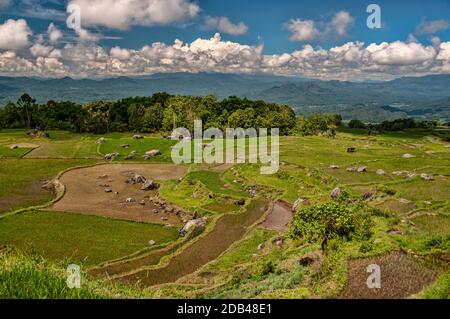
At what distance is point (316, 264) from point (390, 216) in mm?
13907

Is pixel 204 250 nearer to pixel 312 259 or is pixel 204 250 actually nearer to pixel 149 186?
pixel 312 259

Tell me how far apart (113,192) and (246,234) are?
24887mm

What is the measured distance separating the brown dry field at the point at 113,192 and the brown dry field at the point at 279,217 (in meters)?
9.84

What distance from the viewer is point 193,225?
3891 centimetres

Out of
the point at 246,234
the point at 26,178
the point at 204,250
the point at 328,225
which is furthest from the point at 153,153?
the point at 328,225

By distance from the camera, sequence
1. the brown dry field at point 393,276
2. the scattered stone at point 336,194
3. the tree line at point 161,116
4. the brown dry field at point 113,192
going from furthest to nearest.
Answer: the tree line at point 161,116, the brown dry field at point 113,192, the scattered stone at point 336,194, the brown dry field at point 393,276

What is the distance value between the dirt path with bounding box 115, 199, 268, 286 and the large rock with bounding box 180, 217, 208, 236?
1.56m

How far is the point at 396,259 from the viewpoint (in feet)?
58.7

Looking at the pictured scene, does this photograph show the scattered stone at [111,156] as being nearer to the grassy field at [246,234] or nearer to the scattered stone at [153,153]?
the grassy field at [246,234]

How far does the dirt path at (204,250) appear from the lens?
27.6 m

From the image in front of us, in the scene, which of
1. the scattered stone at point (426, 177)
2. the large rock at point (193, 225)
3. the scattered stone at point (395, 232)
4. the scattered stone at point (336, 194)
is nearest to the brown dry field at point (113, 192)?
the large rock at point (193, 225)
